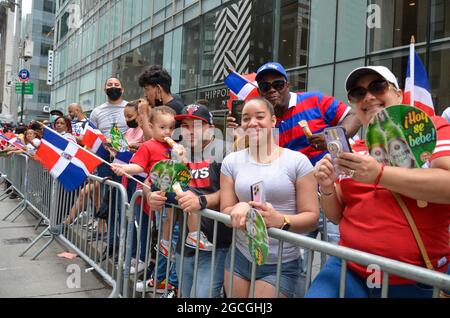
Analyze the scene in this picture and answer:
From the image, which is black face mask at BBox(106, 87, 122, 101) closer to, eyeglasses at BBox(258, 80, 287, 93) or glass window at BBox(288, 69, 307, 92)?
eyeglasses at BBox(258, 80, 287, 93)

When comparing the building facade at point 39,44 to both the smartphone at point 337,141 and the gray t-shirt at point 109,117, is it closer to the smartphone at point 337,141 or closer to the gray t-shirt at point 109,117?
the gray t-shirt at point 109,117

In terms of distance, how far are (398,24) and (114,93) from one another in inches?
273

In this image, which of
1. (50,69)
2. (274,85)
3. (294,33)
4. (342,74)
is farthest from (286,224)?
(50,69)

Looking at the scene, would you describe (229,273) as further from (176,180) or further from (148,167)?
(148,167)

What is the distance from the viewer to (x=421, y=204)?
1.87 metres

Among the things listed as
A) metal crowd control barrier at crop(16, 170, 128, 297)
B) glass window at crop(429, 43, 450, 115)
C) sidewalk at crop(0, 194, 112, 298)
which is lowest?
sidewalk at crop(0, 194, 112, 298)

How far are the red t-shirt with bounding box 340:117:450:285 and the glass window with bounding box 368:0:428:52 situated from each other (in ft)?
26.7

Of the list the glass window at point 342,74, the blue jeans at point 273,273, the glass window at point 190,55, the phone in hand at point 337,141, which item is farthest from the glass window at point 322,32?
the phone in hand at point 337,141

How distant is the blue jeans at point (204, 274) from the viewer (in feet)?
9.37

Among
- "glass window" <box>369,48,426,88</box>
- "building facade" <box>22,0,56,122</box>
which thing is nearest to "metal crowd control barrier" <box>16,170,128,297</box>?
"glass window" <box>369,48,426,88</box>

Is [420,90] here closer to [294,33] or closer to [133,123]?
[133,123]

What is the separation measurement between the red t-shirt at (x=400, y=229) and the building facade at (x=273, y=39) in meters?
7.38

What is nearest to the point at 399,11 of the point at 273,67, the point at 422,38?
the point at 422,38

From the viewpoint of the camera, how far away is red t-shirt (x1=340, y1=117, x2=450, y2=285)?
1873 millimetres
